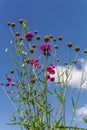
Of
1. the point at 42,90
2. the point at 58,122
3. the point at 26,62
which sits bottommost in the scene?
the point at 58,122

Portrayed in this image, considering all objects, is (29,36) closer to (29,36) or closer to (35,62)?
(29,36)

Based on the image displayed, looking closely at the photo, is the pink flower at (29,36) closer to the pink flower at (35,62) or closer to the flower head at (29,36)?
the flower head at (29,36)

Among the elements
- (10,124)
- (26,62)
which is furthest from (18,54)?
(10,124)

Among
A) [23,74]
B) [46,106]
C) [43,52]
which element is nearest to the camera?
[46,106]

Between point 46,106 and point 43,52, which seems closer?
point 46,106

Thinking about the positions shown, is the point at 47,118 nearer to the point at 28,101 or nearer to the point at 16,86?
the point at 28,101

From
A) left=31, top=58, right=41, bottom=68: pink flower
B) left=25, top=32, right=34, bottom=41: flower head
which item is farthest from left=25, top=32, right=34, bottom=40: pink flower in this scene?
left=31, top=58, right=41, bottom=68: pink flower

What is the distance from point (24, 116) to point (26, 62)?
2.73ft

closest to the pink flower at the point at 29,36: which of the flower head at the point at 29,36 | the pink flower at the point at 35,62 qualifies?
the flower head at the point at 29,36

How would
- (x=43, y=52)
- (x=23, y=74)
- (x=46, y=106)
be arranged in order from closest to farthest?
1. (x=46, y=106)
2. (x=43, y=52)
3. (x=23, y=74)

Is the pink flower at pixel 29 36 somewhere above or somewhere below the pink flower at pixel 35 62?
above

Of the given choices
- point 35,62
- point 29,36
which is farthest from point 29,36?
point 35,62

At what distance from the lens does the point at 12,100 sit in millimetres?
5938

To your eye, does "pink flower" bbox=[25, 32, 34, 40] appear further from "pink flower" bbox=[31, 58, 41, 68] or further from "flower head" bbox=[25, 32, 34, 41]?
"pink flower" bbox=[31, 58, 41, 68]
